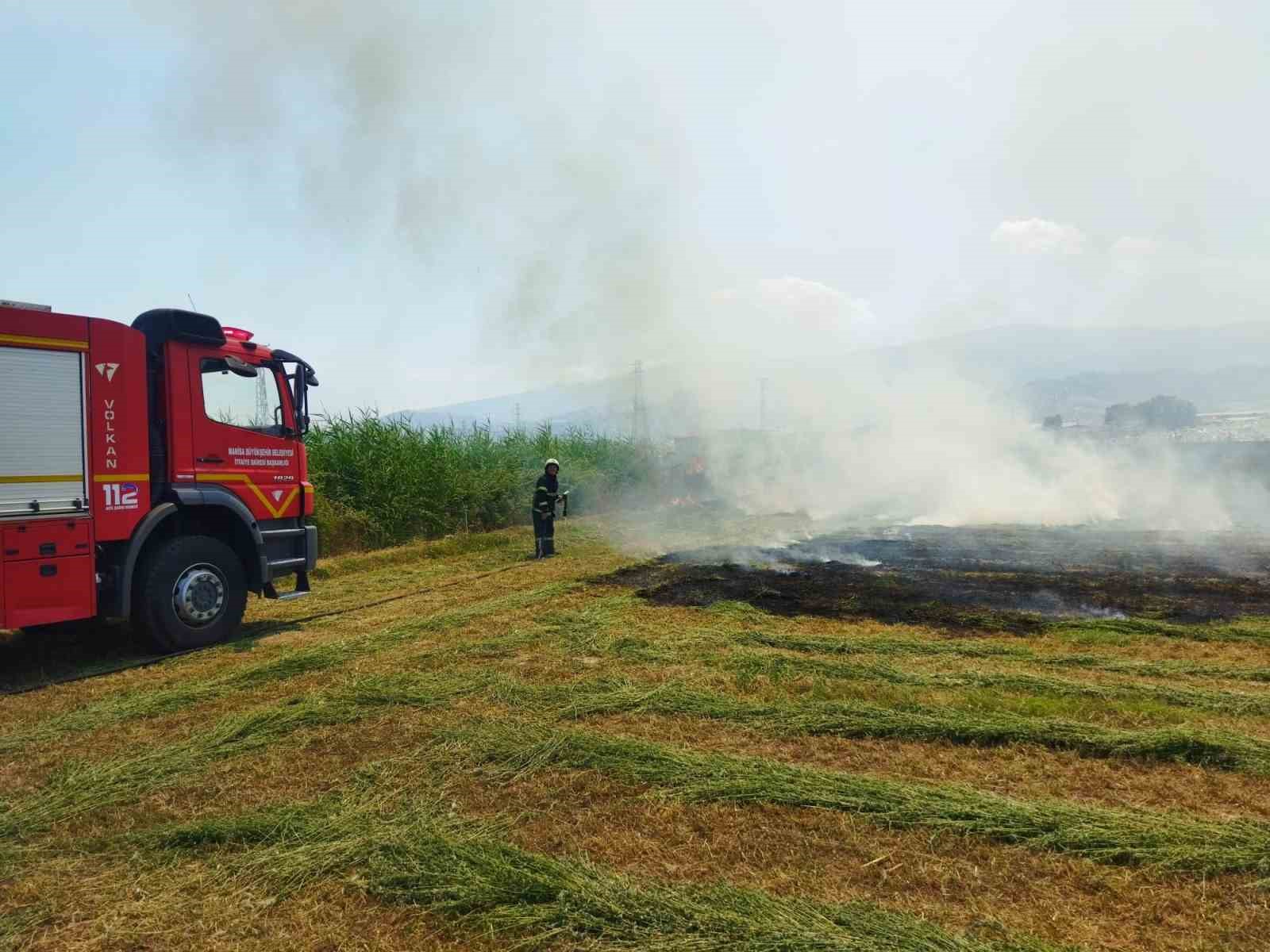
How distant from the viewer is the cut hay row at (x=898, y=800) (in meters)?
3.63

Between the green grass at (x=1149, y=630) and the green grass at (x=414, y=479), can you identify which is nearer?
the green grass at (x=1149, y=630)

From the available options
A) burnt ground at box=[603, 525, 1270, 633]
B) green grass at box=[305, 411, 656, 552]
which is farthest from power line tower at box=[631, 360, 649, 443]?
burnt ground at box=[603, 525, 1270, 633]

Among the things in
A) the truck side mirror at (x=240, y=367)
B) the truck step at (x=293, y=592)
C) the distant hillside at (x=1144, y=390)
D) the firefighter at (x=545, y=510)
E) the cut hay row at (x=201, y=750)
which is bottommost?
the cut hay row at (x=201, y=750)

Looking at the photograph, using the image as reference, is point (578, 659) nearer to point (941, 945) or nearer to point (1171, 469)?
point (941, 945)

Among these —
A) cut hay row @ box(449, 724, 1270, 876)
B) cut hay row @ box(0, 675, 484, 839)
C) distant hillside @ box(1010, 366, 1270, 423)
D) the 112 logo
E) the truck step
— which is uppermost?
distant hillside @ box(1010, 366, 1270, 423)

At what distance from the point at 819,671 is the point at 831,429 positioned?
68.9ft

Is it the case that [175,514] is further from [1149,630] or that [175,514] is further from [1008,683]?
[1149,630]

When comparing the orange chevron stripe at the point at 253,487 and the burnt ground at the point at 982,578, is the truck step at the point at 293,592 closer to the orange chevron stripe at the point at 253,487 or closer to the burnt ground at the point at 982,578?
the orange chevron stripe at the point at 253,487

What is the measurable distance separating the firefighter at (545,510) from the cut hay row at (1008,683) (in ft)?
25.6

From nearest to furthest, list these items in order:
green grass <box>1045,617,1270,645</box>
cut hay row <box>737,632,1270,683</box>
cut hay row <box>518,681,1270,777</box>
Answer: cut hay row <box>518,681,1270,777</box> < cut hay row <box>737,632,1270,683</box> < green grass <box>1045,617,1270,645</box>

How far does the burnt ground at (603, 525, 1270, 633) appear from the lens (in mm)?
8992

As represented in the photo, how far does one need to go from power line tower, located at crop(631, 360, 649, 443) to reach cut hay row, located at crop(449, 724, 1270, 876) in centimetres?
2652

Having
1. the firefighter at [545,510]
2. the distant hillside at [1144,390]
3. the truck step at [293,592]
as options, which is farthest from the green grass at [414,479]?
the distant hillside at [1144,390]

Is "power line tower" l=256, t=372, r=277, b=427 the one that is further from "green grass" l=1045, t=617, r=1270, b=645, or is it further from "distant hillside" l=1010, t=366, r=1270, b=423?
"distant hillside" l=1010, t=366, r=1270, b=423
